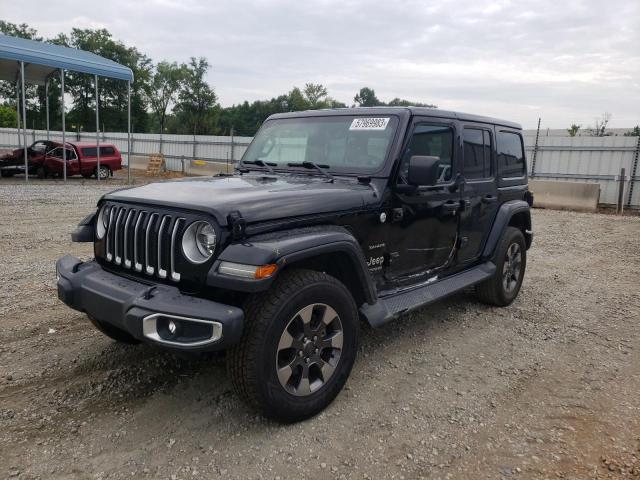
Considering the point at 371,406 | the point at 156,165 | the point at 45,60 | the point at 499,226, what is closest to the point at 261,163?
the point at 371,406

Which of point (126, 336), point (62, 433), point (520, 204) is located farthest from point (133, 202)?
point (520, 204)

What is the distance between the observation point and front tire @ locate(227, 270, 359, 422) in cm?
267

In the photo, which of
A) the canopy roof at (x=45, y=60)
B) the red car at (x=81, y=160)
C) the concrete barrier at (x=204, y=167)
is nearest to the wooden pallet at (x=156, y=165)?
the concrete barrier at (x=204, y=167)

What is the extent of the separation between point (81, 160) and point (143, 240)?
58.8 feet

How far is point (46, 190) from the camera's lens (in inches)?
578

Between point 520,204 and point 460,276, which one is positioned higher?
point 520,204

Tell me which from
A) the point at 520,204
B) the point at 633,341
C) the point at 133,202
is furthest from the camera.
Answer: the point at 520,204

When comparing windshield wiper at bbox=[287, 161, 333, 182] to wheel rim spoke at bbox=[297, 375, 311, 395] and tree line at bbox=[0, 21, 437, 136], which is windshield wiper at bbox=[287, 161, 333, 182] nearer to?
wheel rim spoke at bbox=[297, 375, 311, 395]

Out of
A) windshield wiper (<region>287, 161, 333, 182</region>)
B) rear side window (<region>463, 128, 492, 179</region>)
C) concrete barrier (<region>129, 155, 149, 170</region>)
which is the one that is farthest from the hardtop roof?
concrete barrier (<region>129, 155, 149, 170</region>)

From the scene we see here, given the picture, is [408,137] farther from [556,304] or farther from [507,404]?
[556,304]

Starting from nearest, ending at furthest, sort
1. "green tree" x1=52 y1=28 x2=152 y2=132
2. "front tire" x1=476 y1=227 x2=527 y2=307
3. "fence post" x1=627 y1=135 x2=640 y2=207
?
"front tire" x1=476 y1=227 x2=527 y2=307, "fence post" x1=627 y1=135 x2=640 y2=207, "green tree" x1=52 y1=28 x2=152 y2=132

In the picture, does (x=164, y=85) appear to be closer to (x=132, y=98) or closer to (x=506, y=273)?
(x=132, y=98)

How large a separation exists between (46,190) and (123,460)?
46.9 ft

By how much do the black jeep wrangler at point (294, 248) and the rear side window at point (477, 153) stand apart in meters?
0.03
